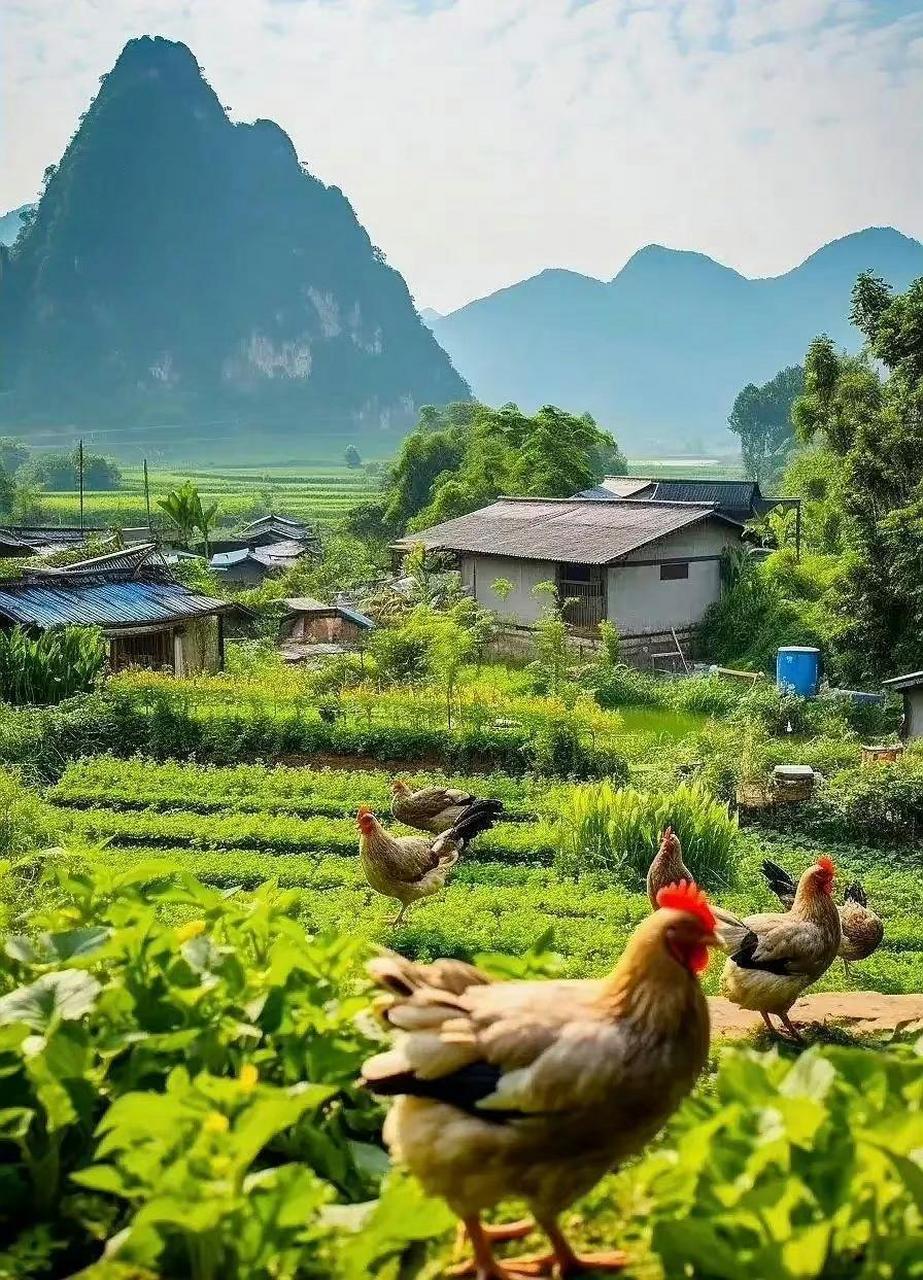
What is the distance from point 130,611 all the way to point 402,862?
1324cm

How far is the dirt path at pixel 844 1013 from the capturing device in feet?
20.3

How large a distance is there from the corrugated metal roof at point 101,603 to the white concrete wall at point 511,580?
307 inches

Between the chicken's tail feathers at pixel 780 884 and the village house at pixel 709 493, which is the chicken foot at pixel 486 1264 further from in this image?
the village house at pixel 709 493

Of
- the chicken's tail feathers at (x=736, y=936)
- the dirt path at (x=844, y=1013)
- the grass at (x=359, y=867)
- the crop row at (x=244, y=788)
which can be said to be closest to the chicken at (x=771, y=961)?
the chicken's tail feathers at (x=736, y=936)

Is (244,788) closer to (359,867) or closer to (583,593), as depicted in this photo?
(359,867)

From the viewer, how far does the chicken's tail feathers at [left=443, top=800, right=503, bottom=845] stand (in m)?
A: 9.41

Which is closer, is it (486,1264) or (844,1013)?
(486,1264)

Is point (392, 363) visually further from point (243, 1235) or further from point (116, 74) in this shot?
point (243, 1235)

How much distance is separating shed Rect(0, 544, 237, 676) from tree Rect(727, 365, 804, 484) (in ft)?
279

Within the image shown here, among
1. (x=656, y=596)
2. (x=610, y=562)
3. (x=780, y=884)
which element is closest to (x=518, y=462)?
(x=656, y=596)

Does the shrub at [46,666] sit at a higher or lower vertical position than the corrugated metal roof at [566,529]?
lower

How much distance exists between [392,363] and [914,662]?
414 feet

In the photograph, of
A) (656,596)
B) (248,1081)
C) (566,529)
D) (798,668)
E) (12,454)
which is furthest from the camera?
(12,454)

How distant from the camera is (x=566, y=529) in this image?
27938 mm
